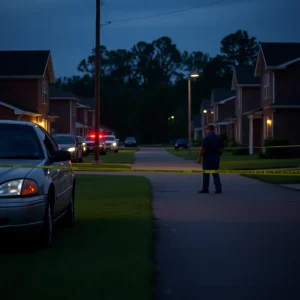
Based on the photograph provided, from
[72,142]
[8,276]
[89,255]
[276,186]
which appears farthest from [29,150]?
[72,142]

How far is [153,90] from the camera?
10875 centimetres

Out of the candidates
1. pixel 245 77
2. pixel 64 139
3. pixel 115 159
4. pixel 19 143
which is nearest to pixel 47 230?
pixel 19 143

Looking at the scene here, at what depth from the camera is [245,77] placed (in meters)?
58.1

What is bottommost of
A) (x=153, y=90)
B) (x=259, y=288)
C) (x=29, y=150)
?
(x=259, y=288)

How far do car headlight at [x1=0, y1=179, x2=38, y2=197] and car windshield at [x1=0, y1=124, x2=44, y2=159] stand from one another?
114 cm

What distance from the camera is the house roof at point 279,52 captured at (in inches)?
1709

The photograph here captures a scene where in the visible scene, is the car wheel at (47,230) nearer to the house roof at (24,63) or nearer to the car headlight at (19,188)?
the car headlight at (19,188)

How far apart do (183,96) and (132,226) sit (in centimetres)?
11497

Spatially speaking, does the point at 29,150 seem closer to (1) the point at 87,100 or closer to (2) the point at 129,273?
(2) the point at 129,273

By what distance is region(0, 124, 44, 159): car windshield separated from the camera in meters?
10.3

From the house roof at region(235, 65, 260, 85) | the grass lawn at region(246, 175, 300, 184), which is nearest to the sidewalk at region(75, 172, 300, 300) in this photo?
the grass lawn at region(246, 175, 300, 184)

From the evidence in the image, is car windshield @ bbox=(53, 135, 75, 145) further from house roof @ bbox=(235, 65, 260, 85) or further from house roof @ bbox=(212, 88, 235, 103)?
Result: house roof @ bbox=(212, 88, 235, 103)

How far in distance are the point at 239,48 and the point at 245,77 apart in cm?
6924

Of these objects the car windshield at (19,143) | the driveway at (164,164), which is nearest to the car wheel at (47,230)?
the car windshield at (19,143)
